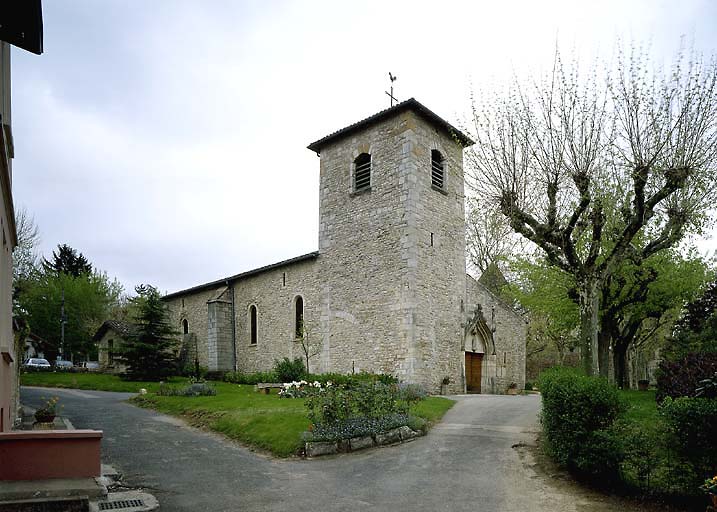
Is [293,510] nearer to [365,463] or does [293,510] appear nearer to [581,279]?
[365,463]

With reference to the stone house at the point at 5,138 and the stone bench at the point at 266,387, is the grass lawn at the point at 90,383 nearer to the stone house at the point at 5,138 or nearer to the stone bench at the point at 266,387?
the stone bench at the point at 266,387

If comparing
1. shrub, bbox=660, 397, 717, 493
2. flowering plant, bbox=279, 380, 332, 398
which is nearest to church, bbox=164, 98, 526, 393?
flowering plant, bbox=279, 380, 332, 398

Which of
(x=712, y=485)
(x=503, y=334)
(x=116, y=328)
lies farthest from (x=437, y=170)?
(x=116, y=328)

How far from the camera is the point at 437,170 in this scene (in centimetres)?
2288

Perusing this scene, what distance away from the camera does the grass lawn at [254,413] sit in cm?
1236

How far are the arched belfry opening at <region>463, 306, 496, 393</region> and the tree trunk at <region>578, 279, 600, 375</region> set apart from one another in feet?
31.3

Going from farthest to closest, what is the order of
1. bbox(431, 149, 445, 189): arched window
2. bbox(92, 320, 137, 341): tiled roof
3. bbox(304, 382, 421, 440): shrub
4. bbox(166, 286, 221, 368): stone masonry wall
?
bbox(92, 320, 137, 341): tiled roof
bbox(166, 286, 221, 368): stone masonry wall
bbox(431, 149, 445, 189): arched window
bbox(304, 382, 421, 440): shrub

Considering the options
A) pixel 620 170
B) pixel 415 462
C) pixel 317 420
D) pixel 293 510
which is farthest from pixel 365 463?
pixel 620 170

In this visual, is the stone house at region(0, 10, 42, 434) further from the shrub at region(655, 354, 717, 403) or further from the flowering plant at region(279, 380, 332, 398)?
the shrub at region(655, 354, 717, 403)

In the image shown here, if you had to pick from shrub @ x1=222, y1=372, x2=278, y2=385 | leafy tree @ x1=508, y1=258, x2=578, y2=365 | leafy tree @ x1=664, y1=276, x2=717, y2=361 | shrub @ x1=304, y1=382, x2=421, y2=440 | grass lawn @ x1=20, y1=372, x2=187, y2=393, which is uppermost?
leafy tree @ x1=508, y1=258, x2=578, y2=365

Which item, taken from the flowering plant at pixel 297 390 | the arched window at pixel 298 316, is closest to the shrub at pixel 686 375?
the flowering plant at pixel 297 390

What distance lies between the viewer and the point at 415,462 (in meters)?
10.4

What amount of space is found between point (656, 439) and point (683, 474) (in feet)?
1.84

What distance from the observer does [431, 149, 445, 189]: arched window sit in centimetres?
2261
